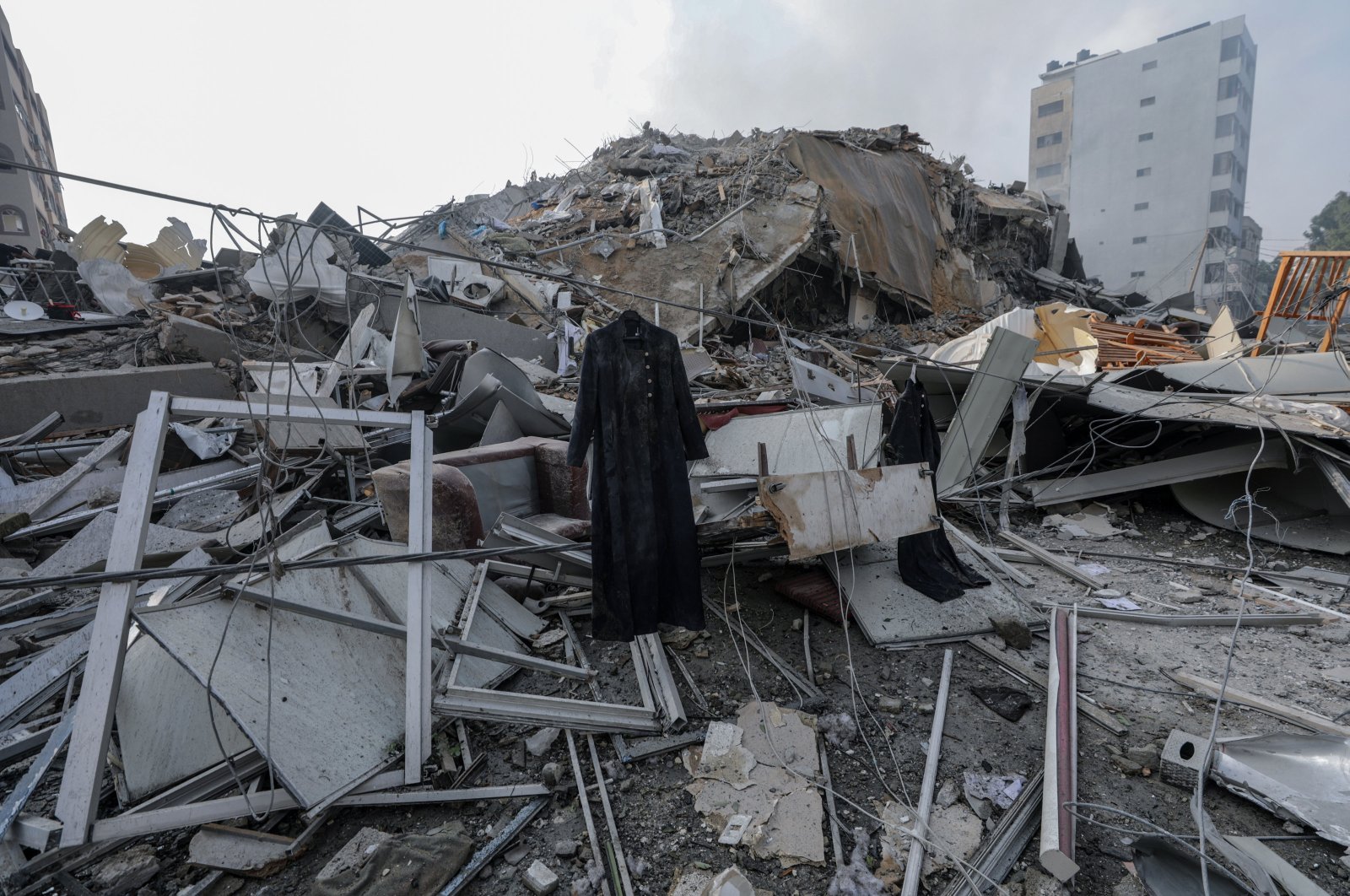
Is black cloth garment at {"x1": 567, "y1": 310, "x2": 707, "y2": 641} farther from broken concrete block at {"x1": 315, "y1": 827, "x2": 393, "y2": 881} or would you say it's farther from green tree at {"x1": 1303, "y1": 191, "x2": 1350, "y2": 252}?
green tree at {"x1": 1303, "y1": 191, "x2": 1350, "y2": 252}

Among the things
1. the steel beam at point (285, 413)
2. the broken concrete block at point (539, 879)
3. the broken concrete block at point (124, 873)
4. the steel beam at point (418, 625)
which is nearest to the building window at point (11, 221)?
the steel beam at point (285, 413)

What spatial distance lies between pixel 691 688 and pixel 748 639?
1.84 ft

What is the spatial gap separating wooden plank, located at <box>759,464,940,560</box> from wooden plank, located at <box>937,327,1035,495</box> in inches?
87.7

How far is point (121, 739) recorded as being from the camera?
2.53 metres

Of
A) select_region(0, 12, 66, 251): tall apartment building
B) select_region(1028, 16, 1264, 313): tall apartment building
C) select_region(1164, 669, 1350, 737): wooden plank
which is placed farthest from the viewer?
select_region(1028, 16, 1264, 313): tall apartment building

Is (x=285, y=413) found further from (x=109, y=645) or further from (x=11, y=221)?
(x=11, y=221)

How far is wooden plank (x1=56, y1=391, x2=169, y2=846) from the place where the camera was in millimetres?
2072

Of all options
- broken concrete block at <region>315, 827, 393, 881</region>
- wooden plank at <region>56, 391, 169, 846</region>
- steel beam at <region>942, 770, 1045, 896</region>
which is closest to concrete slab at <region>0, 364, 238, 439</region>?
wooden plank at <region>56, 391, 169, 846</region>

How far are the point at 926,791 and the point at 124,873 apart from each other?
117 inches

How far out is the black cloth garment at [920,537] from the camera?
421 centimetres

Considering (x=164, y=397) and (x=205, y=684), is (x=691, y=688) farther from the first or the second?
(x=164, y=397)

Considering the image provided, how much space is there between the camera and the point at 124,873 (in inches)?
90.2

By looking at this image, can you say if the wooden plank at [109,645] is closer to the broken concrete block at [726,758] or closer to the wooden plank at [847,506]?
the broken concrete block at [726,758]

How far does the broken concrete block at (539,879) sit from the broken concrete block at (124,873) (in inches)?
51.8
